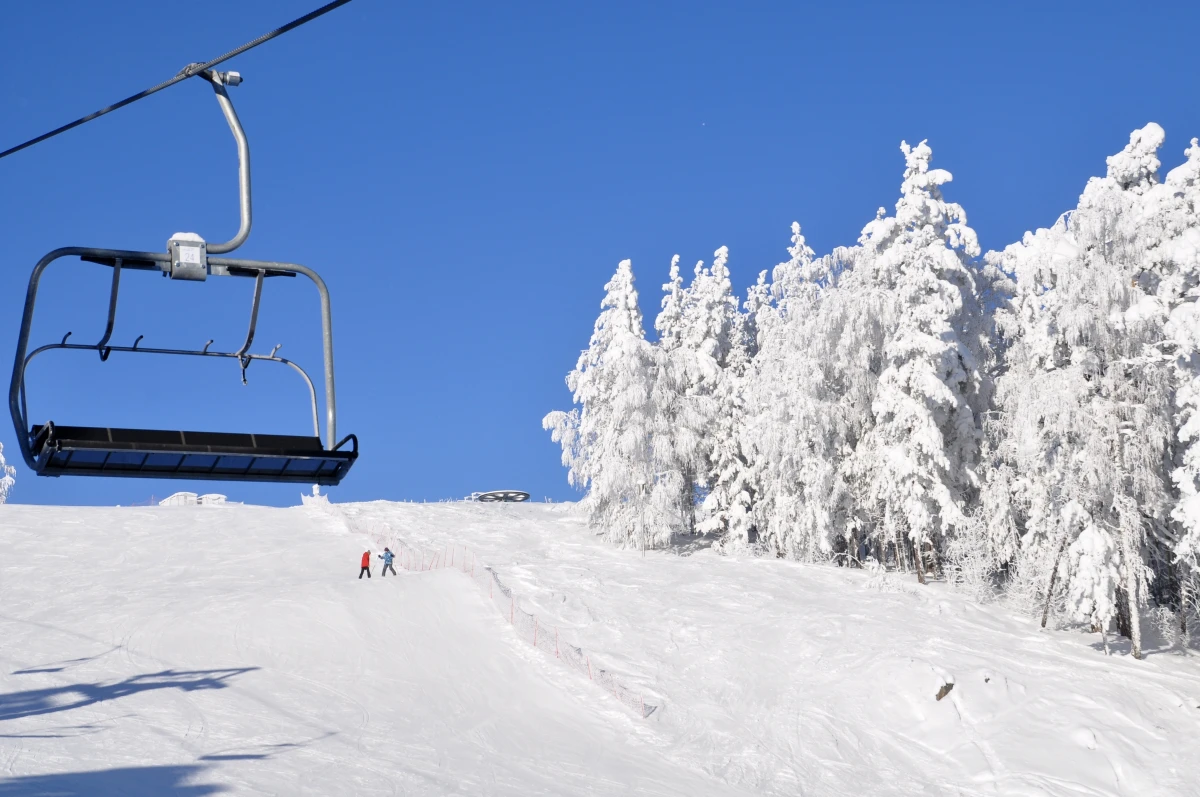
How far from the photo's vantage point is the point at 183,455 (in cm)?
612

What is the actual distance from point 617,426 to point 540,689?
2059cm

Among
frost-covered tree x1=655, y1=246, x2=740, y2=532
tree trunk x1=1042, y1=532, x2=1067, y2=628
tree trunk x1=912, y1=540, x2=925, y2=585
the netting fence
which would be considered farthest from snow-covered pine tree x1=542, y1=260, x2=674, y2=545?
tree trunk x1=1042, y1=532, x2=1067, y2=628

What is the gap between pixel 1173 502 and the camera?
30078 mm

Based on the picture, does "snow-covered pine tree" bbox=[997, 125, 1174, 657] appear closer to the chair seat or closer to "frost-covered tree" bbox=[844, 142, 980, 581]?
"frost-covered tree" bbox=[844, 142, 980, 581]

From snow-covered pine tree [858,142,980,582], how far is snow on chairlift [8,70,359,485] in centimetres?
3387

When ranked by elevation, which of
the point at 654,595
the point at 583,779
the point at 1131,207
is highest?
the point at 1131,207

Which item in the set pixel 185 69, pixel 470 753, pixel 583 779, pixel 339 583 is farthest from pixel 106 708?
pixel 185 69

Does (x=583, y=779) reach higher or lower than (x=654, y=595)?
lower

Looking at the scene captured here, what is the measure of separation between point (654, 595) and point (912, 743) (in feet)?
39.1

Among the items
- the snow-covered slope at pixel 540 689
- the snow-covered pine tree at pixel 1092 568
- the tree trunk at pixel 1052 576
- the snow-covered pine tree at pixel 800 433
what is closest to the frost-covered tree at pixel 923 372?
the snow-covered pine tree at pixel 800 433

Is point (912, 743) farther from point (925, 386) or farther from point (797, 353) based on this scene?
point (797, 353)

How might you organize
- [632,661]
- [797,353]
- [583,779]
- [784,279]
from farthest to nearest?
[784,279] < [797,353] < [632,661] < [583,779]

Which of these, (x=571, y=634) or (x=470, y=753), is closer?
(x=470, y=753)

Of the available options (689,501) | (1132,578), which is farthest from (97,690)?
(689,501)
